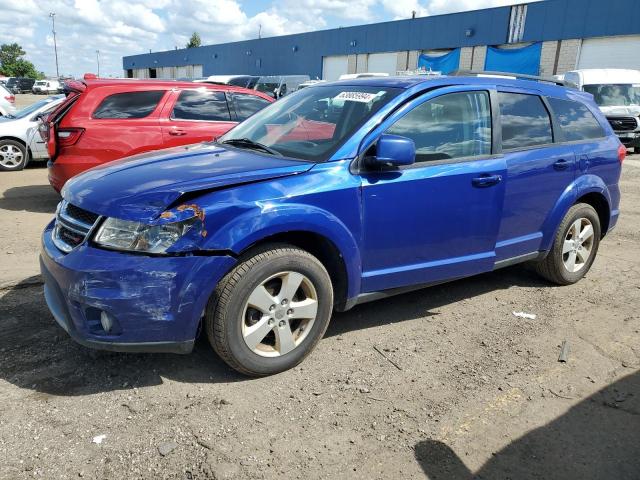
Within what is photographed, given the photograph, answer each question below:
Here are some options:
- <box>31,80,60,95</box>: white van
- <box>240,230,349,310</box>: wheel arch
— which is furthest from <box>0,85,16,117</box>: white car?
<box>31,80,60,95</box>: white van

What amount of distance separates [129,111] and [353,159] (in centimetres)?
468

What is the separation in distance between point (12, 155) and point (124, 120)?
15.6 feet

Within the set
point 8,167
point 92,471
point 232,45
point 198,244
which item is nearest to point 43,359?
point 92,471

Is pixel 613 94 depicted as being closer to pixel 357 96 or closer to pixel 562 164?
pixel 562 164

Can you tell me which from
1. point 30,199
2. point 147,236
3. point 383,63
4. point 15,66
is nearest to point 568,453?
point 147,236

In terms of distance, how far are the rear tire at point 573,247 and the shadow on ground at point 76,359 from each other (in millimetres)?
1392

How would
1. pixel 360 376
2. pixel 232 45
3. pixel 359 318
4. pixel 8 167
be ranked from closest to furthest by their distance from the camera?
pixel 360 376
pixel 359 318
pixel 8 167
pixel 232 45

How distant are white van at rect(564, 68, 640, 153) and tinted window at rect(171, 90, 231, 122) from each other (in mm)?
12340

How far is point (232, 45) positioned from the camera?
176 feet

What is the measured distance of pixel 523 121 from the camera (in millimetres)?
4215

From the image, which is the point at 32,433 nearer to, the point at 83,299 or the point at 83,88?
the point at 83,299

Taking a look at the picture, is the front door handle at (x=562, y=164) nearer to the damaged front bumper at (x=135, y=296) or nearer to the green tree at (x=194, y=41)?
the damaged front bumper at (x=135, y=296)

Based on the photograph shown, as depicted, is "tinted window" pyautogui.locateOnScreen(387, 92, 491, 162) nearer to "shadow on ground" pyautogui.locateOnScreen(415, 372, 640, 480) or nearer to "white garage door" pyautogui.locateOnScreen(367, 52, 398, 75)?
"shadow on ground" pyautogui.locateOnScreen(415, 372, 640, 480)

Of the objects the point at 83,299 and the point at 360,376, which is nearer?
the point at 83,299
